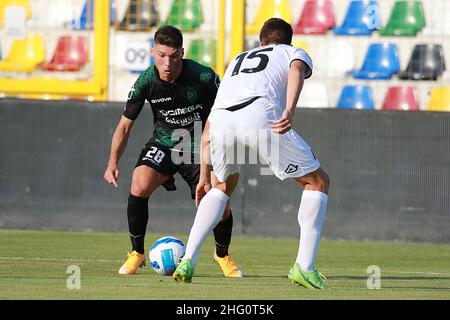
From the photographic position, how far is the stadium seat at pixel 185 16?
54.7ft

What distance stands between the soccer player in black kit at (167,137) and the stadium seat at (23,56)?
7484 millimetres

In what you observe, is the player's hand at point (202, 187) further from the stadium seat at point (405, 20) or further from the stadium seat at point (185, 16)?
the stadium seat at point (405, 20)

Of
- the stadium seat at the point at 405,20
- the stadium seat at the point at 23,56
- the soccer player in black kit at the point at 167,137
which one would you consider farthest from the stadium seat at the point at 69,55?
the soccer player in black kit at the point at 167,137

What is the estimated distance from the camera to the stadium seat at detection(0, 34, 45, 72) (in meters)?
16.9

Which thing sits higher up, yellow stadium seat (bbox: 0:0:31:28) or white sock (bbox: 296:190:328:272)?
white sock (bbox: 296:190:328:272)

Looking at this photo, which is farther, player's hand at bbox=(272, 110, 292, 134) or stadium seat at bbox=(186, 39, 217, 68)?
stadium seat at bbox=(186, 39, 217, 68)

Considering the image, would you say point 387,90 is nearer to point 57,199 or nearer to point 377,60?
point 377,60

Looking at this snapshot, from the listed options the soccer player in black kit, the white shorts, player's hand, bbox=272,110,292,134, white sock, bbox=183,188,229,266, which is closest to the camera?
player's hand, bbox=272,110,292,134

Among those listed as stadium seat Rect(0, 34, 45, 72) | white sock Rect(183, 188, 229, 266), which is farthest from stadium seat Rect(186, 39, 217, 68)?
white sock Rect(183, 188, 229, 266)

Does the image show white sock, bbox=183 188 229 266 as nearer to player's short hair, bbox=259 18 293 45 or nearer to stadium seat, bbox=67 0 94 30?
player's short hair, bbox=259 18 293 45

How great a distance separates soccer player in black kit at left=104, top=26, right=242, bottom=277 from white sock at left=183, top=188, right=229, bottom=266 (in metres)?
1.24

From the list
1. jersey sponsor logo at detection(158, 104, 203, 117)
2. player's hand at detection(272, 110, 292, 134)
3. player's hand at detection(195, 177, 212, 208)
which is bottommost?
player's hand at detection(195, 177, 212, 208)

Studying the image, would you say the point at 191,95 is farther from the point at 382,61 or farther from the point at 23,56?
the point at 23,56

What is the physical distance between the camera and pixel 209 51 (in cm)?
1644
